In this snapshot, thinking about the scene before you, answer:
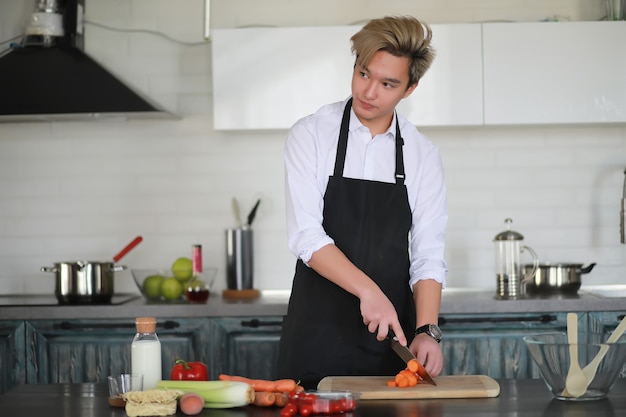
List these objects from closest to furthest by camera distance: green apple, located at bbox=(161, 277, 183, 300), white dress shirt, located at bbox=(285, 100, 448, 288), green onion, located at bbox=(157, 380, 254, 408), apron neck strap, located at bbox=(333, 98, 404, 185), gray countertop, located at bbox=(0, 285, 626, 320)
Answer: green onion, located at bbox=(157, 380, 254, 408) < white dress shirt, located at bbox=(285, 100, 448, 288) < apron neck strap, located at bbox=(333, 98, 404, 185) < gray countertop, located at bbox=(0, 285, 626, 320) < green apple, located at bbox=(161, 277, 183, 300)

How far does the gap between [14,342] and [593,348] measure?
9.12 ft

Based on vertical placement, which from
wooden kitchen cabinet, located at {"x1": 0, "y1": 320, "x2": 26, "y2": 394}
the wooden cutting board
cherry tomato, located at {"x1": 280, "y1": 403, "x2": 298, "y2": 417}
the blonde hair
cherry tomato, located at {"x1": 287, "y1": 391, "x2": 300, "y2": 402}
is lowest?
wooden kitchen cabinet, located at {"x1": 0, "y1": 320, "x2": 26, "y2": 394}

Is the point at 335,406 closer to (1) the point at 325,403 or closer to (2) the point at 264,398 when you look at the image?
(1) the point at 325,403

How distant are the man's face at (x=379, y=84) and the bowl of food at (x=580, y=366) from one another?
903mm

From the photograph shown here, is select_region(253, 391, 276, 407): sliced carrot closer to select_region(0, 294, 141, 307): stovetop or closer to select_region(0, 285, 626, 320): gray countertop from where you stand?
select_region(0, 285, 626, 320): gray countertop

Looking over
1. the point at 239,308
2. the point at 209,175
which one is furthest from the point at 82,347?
the point at 209,175

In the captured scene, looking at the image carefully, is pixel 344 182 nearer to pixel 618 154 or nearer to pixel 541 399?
pixel 541 399

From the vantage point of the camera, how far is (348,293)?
300 centimetres

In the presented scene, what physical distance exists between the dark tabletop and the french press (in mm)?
1907

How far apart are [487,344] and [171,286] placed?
4.85 feet

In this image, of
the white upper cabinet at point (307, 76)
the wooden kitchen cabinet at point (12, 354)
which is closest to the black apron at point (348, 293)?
the white upper cabinet at point (307, 76)

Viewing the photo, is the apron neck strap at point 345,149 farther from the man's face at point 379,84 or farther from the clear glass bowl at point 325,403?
the clear glass bowl at point 325,403

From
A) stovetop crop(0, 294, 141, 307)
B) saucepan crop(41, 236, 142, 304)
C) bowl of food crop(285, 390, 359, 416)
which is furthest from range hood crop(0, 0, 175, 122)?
bowl of food crop(285, 390, 359, 416)

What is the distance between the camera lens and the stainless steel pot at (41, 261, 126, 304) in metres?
4.29
